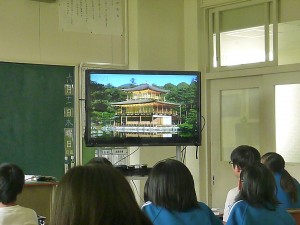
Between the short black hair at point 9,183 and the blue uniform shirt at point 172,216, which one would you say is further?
the short black hair at point 9,183

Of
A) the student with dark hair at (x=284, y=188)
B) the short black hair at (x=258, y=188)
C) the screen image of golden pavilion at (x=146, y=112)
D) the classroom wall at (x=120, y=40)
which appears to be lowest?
the student with dark hair at (x=284, y=188)

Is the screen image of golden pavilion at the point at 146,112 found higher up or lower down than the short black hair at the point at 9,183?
higher up

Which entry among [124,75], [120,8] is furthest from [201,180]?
[120,8]

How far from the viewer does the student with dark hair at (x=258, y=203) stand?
251 cm

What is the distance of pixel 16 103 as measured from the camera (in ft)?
17.5

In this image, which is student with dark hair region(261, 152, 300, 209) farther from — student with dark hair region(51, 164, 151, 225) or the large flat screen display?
student with dark hair region(51, 164, 151, 225)

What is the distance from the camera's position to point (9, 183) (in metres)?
2.99

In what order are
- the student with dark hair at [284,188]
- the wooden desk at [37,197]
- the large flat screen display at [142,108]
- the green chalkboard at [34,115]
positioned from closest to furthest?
the student with dark hair at [284,188] → the wooden desk at [37,197] → the large flat screen display at [142,108] → the green chalkboard at [34,115]

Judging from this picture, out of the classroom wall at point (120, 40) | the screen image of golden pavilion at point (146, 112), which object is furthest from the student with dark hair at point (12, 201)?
the classroom wall at point (120, 40)

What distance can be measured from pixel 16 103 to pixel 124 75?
45.7 inches

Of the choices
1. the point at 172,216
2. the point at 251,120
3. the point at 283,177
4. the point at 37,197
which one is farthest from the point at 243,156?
the point at 251,120

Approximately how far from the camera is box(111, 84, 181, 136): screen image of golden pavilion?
514cm

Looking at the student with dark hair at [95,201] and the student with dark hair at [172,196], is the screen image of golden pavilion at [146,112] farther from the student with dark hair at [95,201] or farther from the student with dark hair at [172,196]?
the student with dark hair at [95,201]

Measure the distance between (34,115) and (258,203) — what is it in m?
3.42
